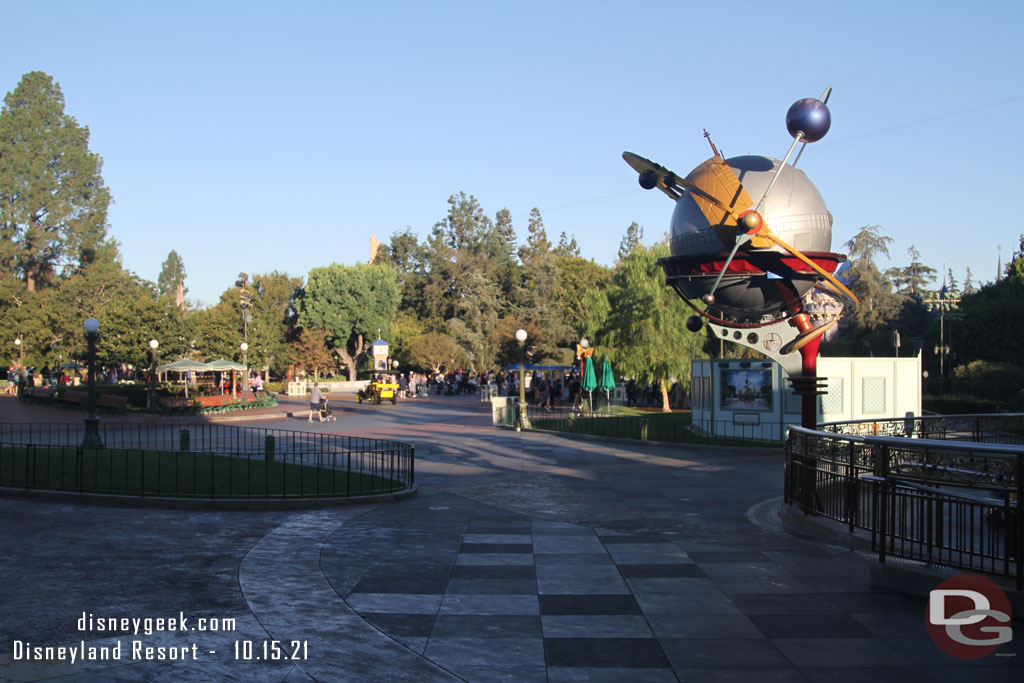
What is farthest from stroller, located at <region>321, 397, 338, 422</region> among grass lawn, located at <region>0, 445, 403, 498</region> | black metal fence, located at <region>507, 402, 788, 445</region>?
grass lawn, located at <region>0, 445, 403, 498</region>

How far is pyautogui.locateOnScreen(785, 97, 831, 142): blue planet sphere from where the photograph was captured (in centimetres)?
1546

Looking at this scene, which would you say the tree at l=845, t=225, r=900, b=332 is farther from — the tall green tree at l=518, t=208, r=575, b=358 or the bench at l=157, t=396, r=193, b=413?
the bench at l=157, t=396, r=193, b=413

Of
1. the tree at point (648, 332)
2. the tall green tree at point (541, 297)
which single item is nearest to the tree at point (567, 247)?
the tall green tree at point (541, 297)

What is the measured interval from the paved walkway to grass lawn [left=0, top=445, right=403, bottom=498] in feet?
3.25

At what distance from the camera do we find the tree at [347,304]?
8000 centimetres

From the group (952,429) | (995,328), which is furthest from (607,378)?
(995,328)

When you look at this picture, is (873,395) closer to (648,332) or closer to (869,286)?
(648,332)

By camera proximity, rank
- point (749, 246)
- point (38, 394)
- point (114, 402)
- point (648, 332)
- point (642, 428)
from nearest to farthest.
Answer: point (749, 246) < point (642, 428) < point (114, 402) < point (648, 332) < point (38, 394)

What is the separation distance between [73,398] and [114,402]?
489 cm

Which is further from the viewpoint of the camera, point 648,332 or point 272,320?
point 272,320

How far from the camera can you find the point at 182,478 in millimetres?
15508

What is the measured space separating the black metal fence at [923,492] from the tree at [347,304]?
235 ft

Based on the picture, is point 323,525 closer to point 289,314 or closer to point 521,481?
point 521,481

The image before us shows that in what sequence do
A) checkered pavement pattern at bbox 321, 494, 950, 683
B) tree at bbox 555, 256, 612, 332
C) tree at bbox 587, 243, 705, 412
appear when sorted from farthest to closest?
tree at bbox 555, 256, 612, 332, tree at bbox 587, 243, 705, 412, checkered pavement pattern at bbox 321, 494, 950, 683
